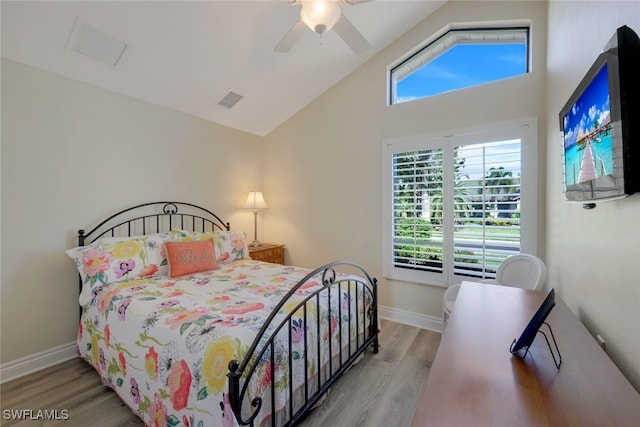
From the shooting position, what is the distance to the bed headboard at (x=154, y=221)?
2719mm

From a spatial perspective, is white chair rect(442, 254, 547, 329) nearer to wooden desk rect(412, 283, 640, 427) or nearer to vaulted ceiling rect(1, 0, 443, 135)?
wooden desk rect(412, 283, 640, 427)

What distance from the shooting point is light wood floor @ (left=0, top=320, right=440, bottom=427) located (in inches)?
70.5

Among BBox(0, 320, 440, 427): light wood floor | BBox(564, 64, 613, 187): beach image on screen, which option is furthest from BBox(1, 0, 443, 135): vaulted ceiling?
BBox(0, 320, 440, 427): light wood floor

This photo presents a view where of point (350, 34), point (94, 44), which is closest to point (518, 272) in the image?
point (350, 34)

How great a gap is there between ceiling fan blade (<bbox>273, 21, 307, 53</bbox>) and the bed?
1.68 m

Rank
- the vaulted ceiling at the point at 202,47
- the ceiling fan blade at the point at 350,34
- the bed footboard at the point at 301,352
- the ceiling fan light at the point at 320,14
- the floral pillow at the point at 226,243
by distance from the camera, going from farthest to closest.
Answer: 1. the floral pillow at the point at 226,243
2. the vaulted ceiling at the point at 202,47
3. the ceiling fan blade at the point at 350,34
4. the ceiling fan light at the point at 320,14
5. the bed footboard at the point at 301,352

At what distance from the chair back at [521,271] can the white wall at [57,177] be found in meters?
3.45

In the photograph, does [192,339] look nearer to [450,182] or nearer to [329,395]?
[329,395]

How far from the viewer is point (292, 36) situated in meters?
2.12

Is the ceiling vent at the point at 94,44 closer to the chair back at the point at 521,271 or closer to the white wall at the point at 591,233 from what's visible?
the white wall at the point at 591,233

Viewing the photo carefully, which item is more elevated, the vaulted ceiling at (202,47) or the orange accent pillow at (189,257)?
the vaulted ceiling at (202,47)

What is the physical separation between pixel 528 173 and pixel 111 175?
391 centimetres

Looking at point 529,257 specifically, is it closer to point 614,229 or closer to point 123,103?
point 614,229

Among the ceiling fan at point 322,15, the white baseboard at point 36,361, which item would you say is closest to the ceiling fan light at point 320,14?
the ceiling fan at point 322,15
